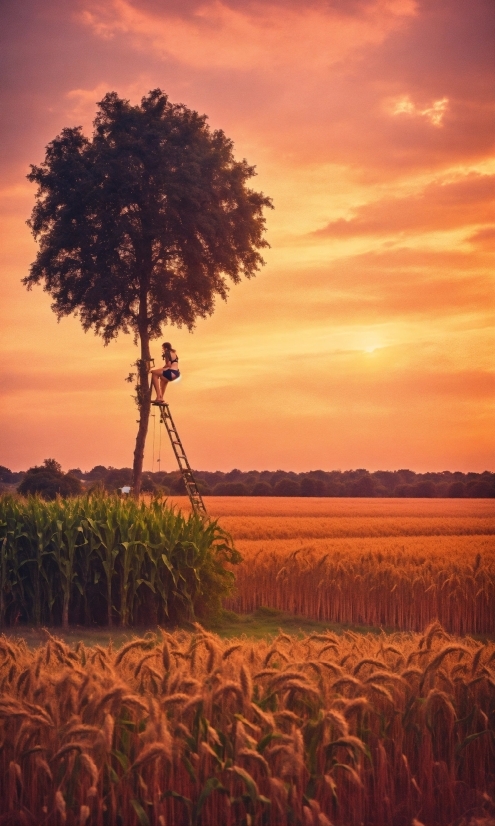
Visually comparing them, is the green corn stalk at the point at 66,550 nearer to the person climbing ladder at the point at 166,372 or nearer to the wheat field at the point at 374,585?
the wheat field at the point at 374,585

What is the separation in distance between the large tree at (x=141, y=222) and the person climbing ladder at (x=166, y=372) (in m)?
5.69

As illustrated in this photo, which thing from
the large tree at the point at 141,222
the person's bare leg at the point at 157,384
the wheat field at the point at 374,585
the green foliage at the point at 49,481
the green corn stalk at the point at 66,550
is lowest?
the wheat field at the point at 374,585

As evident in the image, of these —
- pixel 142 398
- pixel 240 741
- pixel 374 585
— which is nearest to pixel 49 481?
pixel 142 398

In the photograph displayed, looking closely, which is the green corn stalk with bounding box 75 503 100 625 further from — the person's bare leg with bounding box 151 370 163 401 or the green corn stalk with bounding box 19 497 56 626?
the person's bare leg with bounding box 151 370 163 401

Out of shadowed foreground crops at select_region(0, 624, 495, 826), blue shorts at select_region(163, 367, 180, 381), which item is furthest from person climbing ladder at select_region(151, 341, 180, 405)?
shadowed foreground crops at select_region(0, 624, 495, 826)

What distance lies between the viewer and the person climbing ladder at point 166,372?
24.8 metres

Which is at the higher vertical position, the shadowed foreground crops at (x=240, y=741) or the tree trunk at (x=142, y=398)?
the tree trunk at (x=142, y=398)

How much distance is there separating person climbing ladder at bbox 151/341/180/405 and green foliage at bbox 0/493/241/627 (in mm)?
10127

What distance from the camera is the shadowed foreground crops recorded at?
4.97m

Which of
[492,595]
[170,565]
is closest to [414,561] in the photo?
[492,595]

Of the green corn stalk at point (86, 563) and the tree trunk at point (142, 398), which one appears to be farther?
the tree trunk at point (142, 398)

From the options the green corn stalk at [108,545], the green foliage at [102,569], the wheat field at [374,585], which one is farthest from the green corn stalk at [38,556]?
the wheat field at [374,585]

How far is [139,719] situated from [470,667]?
2.54 meters

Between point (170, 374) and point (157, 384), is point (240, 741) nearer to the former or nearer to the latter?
point (157, 384)
